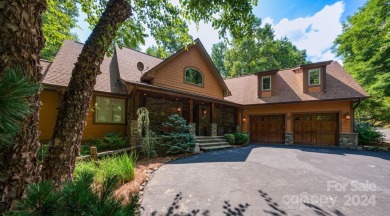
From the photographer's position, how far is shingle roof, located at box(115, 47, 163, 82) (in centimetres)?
1070

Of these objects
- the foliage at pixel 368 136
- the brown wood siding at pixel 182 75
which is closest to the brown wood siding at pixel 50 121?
the brown wood siding at pixel 182 75

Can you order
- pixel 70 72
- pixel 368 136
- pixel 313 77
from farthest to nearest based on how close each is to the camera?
pixel 313 77 → pixel 368 136 → pixel 70 72

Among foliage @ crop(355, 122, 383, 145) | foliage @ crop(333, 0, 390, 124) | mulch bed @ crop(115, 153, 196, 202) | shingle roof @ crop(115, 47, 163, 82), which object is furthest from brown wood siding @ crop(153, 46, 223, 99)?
foliage @ crop(333, 0, 390, 124)

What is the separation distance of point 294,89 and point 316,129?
131 inches

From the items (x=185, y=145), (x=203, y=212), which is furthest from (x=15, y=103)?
(x=185, y=145)

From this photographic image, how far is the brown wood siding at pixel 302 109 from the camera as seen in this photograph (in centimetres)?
1185

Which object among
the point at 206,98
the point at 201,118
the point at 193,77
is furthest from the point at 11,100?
the point at 201,118

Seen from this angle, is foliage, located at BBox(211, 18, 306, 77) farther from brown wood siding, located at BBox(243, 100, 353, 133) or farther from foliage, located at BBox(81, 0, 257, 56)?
foliage, located at BBox(81, 0, 257, 56)

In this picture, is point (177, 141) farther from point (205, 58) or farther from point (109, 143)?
point (205, 58)

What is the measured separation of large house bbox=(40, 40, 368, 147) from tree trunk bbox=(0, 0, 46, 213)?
7259 mm

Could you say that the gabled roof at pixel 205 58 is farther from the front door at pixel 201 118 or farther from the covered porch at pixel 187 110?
the front door at pixel 201 118

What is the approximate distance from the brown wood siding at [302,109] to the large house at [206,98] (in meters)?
0.05

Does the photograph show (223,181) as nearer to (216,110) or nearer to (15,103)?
(15,103)

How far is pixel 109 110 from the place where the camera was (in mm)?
9789
